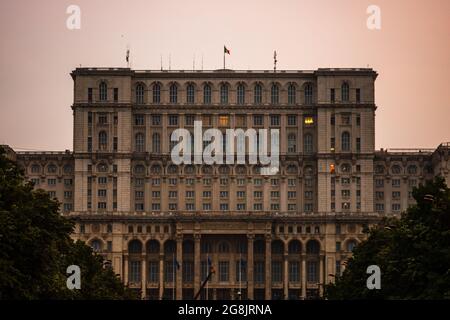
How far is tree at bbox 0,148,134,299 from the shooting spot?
91.3 metres

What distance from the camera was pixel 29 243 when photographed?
96.2 m

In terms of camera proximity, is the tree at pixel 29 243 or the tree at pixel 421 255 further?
the tree at pixel 421 255

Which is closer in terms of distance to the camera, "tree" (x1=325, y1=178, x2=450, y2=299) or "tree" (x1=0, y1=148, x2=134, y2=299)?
→ "tree" (x1=0, y1=148, x2=134, y2=299)

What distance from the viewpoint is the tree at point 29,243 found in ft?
300

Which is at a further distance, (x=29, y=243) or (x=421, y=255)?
(x=421, y=255)

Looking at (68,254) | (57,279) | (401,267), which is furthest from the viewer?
(68,254)

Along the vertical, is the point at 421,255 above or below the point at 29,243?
below
